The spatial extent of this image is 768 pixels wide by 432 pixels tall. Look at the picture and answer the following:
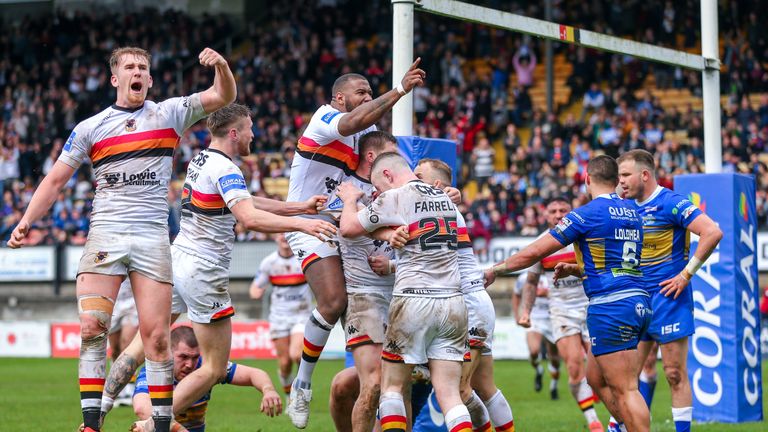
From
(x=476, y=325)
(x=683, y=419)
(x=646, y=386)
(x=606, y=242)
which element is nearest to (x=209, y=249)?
(x=476, y=325)

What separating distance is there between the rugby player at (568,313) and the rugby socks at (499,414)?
3.09 m

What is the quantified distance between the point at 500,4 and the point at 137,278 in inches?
966

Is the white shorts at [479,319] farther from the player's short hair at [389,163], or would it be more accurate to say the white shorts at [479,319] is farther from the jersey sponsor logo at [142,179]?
the jersey sponsor logo at [142,179]

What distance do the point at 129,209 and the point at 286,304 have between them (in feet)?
27.4

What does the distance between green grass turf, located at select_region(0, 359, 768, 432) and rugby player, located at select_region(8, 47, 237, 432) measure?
12.2 feet

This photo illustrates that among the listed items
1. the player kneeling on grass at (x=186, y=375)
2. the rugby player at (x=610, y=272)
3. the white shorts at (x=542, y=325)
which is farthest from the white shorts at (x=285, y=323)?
the rugby player at (x=610, y=272)

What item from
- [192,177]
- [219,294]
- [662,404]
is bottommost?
[662,404]

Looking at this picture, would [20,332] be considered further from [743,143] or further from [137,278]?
[137,278]

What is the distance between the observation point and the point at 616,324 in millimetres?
8664

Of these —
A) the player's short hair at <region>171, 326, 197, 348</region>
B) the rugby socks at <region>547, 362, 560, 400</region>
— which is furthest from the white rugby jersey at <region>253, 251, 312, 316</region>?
the player's short hair at <region>171, 326, 197, 348</region>

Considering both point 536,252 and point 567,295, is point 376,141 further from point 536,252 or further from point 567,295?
point 567,295

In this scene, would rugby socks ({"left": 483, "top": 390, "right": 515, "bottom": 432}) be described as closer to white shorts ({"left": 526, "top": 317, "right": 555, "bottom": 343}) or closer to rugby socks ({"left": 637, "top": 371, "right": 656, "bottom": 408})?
rugby socks ({"left": 637, "top": 371, "right": 656, "bottom": 408})

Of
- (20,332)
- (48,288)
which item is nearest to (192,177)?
(20,332)

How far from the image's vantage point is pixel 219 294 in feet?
30.1
